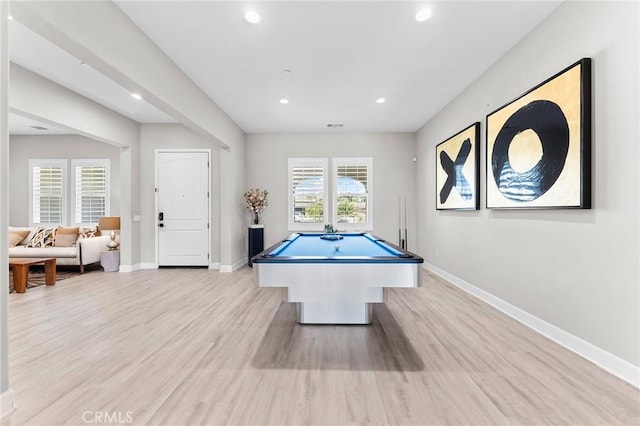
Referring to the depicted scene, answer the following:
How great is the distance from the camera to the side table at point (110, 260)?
5824 millimetres

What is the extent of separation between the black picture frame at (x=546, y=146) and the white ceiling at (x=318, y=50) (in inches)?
28.8

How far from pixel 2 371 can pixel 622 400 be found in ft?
11.8

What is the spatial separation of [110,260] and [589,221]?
23.3ft

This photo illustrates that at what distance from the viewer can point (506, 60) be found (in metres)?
3.35

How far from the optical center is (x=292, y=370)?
7.12 ft

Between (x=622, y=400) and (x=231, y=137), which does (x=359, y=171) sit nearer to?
(x=231, y=137)

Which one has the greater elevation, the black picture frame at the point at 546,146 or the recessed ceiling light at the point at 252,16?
the recessed ceiling light at the point at 252,16

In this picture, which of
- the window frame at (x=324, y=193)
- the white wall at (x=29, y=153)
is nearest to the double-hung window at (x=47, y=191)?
the white wall at (x=29, y=153)

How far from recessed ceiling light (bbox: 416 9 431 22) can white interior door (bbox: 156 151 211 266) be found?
15.4 ft

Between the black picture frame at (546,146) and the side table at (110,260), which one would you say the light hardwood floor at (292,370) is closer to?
the black picture frame at (546,146)

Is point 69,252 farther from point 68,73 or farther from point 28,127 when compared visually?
point 68,73

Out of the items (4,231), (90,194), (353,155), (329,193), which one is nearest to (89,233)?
(90,194)

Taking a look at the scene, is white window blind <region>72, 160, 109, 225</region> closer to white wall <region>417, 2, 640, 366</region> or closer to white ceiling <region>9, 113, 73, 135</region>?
white ceiling <region>9, 113, 73, 135</region>

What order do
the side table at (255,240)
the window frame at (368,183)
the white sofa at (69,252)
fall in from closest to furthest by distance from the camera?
the white sofa at (69,252), the side table at (255,240), the window frame at (368,183)
